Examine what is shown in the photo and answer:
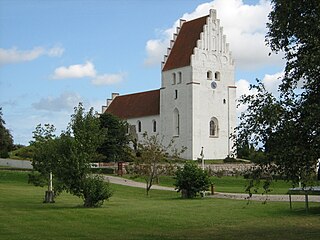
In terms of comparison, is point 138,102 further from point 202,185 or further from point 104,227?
point 104,227

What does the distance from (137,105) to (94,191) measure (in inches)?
3157

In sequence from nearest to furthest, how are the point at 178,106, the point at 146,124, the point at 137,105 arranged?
the point at 178,106, the point at 146,124, the point at 137,105

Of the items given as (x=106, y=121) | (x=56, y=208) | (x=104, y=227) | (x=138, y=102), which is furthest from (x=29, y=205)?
(x=138, y=102)

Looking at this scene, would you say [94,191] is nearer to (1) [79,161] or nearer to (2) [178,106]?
(1) [79,161]

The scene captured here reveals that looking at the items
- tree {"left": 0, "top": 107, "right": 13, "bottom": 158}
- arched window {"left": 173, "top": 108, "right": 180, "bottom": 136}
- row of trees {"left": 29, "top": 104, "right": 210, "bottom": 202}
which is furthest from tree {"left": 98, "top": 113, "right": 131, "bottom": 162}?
row of trees {"left": 29, "top": 104, "right": 210, "bottom": 202}

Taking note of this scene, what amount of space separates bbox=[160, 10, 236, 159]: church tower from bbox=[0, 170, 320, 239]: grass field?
61765mm

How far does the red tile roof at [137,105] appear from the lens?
10331 centimetres

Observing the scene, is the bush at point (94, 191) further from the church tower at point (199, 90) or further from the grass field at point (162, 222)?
the church tower at point (199, 90)

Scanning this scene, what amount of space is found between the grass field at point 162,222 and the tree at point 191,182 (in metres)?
8.76

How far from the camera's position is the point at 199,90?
92.5 m

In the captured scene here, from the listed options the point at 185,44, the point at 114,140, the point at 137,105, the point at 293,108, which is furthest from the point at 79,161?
the point at 137,105

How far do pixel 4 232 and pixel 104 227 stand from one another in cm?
344

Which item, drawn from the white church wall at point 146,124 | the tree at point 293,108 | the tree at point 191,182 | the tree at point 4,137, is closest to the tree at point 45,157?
the tree at point 191,182

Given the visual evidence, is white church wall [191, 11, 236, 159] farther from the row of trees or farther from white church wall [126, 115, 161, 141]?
the row of trees
